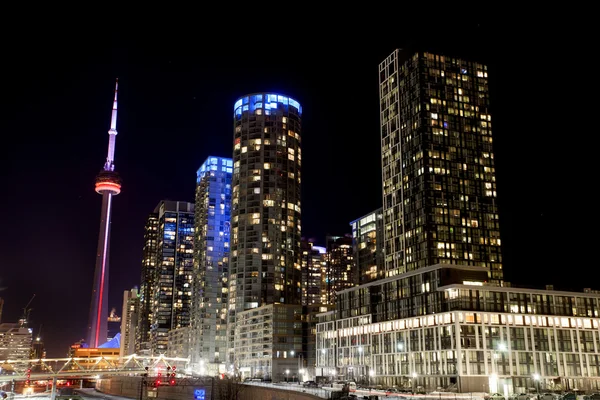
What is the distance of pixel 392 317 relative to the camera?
155125mm

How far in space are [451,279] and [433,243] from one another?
59044mm

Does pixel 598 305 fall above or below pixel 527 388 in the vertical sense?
above

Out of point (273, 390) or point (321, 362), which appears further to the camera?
point (321, 362)

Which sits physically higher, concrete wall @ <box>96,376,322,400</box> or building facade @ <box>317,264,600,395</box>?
building facade @ <box>317,264,600,395</box>

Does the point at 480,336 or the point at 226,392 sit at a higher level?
the point at 480,336

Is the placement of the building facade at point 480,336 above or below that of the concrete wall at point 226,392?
above

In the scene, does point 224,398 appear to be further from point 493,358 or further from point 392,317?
point 493,358

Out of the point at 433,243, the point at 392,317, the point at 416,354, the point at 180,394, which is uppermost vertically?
the point at 433,243

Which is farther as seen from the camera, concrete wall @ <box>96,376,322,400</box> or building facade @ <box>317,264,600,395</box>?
building facade @ <box>317,264,600,395</box>

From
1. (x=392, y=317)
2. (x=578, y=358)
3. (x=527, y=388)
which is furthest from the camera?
(x=392, y=317)

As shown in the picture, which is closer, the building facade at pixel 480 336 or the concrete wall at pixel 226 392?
the concrete wall at pixel 226 392

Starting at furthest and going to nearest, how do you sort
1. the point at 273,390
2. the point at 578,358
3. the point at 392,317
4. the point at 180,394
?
the point at 180,394 < the point at 392,317 < the point at 578,358 < the point at 273,390

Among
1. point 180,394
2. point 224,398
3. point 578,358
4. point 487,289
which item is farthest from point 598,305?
point 180,394

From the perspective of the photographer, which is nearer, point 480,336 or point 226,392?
point 480,336
